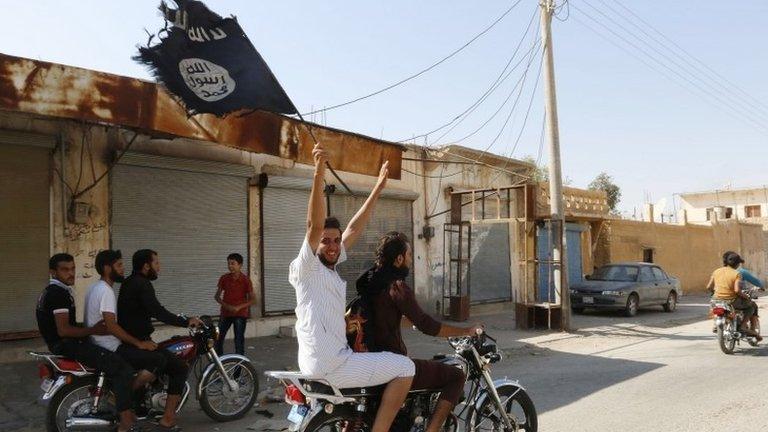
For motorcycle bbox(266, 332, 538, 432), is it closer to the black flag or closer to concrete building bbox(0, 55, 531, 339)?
the black flag

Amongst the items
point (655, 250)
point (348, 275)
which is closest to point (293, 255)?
point (348, 275)

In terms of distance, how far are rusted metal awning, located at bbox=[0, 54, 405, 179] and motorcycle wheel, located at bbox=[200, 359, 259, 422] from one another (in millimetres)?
3226

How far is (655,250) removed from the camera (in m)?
26.1

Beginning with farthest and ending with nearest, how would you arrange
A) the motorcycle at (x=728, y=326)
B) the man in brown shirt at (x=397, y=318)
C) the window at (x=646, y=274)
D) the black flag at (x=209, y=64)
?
the window at (x=646, y=274), the motorcycle at (x=728, y=326), the black flag at (x=209, y=64), the man in brown shirt at (x=397, y=318)

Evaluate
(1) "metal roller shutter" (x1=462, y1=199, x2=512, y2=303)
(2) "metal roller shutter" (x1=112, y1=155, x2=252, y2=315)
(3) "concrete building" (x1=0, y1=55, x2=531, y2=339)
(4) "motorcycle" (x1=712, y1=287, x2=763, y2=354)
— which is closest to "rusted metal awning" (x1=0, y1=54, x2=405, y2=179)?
(3) "concrete building" (x1=0, y1=55, x2=531, y2=339)

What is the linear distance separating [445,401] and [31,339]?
23.5 feet

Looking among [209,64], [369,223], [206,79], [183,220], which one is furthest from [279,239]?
[209,64]

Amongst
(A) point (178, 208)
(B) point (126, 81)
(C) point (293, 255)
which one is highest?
(B) point (126, 81)

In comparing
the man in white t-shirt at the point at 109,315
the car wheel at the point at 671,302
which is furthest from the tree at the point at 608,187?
the man in white t-shirt at the point at 109,315

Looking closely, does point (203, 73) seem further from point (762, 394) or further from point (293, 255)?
point (762, 394)

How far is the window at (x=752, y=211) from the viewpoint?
187 feet

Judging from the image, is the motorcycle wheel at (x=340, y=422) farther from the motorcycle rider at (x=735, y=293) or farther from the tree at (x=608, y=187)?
the tree at (x=608, y=187)

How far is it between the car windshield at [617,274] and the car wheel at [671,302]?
1678 mm

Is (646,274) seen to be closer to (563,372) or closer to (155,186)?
(563,372)
